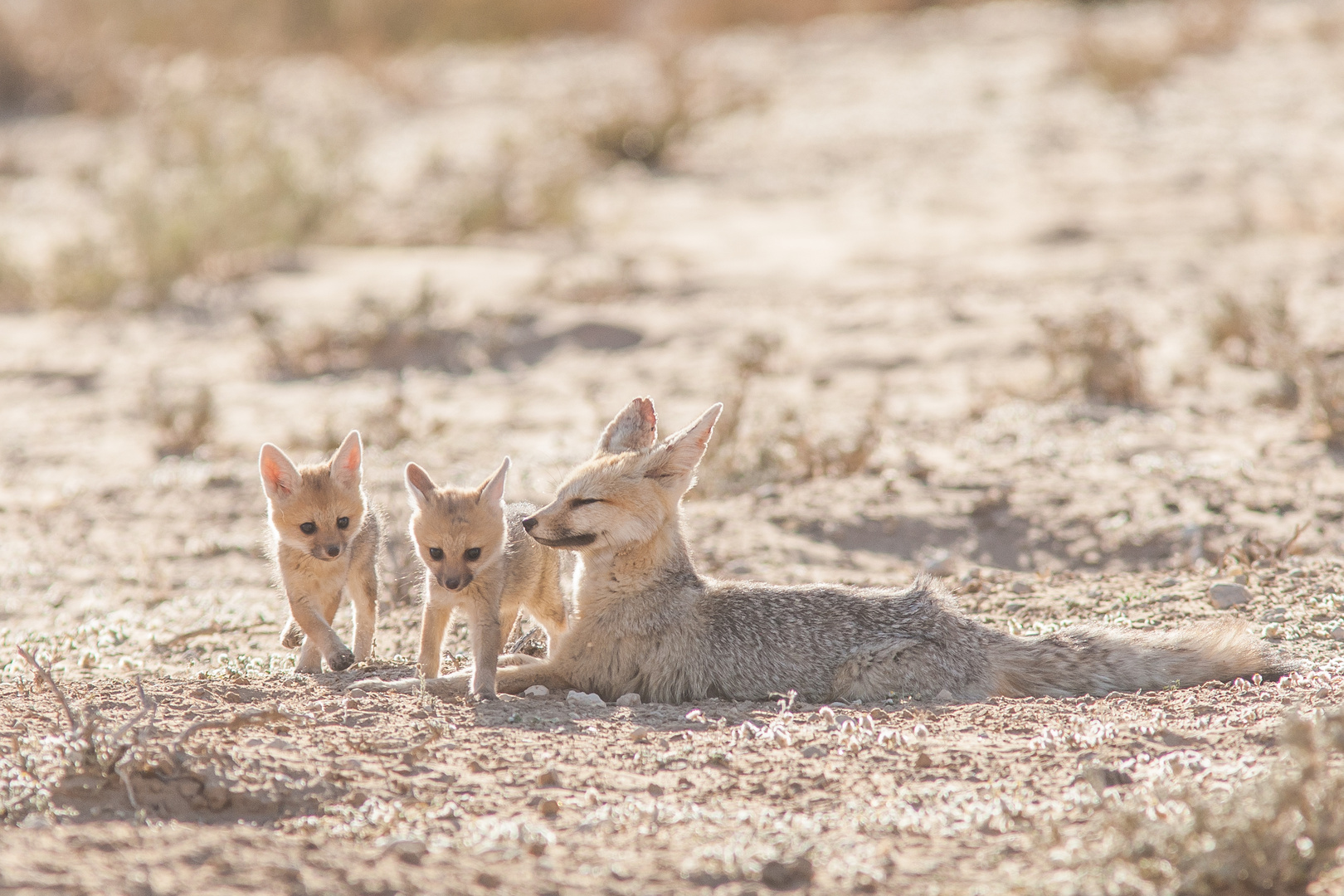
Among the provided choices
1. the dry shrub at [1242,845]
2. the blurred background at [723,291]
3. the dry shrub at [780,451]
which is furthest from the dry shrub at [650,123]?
the dry shrub at [1242,845]

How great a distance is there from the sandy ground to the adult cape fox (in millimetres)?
207

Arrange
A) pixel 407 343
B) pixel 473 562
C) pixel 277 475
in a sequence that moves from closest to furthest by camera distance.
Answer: pixel 473 562 < pixel 277 475 < pixel 407 343

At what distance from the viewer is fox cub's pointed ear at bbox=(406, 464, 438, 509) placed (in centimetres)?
488

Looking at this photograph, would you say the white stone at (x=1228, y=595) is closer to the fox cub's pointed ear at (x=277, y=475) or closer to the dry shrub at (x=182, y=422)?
the fox cub's pointed ear at (x=277, y=475)

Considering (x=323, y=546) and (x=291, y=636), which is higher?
(x=323, y=546)

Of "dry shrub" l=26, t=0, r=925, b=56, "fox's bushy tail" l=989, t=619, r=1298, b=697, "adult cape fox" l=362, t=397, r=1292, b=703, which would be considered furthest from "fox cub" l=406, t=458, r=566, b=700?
"dry shrub" l=26, t=0, r=925, b=56

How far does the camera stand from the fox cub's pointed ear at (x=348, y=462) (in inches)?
208

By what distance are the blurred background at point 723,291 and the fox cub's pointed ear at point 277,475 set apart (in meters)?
1.17

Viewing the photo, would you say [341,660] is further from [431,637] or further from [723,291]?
[723,291]

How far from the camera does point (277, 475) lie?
5.25 m

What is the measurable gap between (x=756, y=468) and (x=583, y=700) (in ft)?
10.3

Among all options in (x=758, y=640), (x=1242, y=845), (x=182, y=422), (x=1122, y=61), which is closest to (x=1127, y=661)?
(x=758, y=640)

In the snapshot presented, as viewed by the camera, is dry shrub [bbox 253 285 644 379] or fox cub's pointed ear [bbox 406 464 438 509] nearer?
fox cub's pointed ear [bbox 406 464 438 509]

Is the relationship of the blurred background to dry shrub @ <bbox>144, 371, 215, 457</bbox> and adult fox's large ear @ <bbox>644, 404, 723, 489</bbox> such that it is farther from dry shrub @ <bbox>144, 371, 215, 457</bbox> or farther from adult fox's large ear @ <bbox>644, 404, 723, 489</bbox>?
adult fox's large ear @ <bbox>644, 404, 723, 489</bbox>
